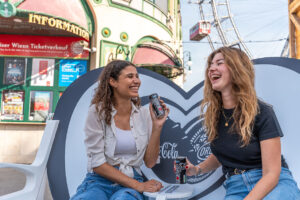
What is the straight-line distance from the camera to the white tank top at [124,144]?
1.76m

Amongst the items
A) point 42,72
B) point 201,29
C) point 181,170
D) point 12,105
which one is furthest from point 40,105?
point 201,29

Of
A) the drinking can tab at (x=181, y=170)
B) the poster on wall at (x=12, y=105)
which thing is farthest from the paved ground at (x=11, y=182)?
the drinking can tab at (x=181, y=170)

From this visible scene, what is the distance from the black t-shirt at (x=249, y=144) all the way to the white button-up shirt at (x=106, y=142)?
540 millimetres

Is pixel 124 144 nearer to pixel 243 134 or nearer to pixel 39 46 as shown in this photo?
pixel 243 134

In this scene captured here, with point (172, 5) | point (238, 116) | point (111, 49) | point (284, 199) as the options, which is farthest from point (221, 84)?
point (172, 5)

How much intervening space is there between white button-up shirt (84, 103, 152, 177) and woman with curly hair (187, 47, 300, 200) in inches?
20.0

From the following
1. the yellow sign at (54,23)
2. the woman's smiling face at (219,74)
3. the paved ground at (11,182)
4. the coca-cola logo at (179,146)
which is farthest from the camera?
the yellow sign at (54,23)

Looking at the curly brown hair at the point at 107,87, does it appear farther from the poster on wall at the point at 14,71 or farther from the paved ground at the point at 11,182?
the poster on wall at the point at 14,71

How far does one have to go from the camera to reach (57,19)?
609 centimetres

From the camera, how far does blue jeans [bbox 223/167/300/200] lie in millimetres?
1314

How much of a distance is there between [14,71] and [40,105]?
117 centimetres

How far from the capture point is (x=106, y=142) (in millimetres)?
1771

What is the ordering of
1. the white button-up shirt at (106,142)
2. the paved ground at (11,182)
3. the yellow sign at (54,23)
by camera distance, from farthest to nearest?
the yellow sign at (54,23), the paved ground at (11,182), the white button-up shirt at (106,142)

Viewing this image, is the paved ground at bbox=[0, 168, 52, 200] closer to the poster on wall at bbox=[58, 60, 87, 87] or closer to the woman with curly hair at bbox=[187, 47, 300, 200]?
the poster on wall at bbox=[58, 60, 87, 87]
